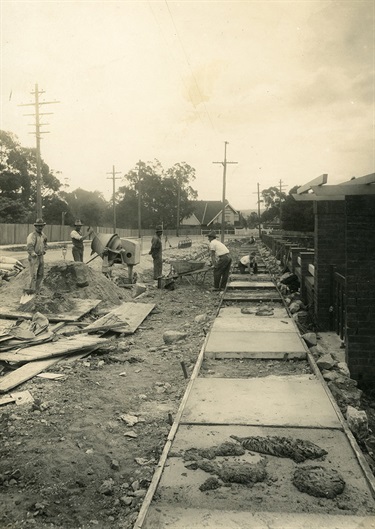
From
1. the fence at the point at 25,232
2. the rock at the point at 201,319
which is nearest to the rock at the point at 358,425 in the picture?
the rock at the point at 201,319

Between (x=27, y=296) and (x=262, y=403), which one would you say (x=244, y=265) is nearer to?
(x=27, y=296)

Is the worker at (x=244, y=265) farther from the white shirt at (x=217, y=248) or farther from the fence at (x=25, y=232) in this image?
the fence at (x=25, y=232)

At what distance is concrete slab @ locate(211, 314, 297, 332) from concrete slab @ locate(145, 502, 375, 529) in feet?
17.9

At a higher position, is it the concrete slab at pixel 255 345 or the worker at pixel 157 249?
the worker at pixel 157 249

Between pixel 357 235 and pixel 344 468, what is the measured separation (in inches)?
133

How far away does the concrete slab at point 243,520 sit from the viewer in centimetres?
284

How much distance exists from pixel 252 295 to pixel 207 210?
88.9 m

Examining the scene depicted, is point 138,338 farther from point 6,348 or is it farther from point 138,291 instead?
point 138,291

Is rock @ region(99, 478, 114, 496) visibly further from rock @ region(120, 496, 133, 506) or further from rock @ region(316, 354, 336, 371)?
rock @ region(316, 354, 336, 371)

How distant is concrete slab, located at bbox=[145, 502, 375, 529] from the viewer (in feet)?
9.30

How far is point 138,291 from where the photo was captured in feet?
46.6

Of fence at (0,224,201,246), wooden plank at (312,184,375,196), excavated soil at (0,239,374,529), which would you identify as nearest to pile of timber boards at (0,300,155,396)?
excavated soil at (0,239,374,529)

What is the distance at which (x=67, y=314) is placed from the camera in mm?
10125

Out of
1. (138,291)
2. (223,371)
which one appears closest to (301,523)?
(223,371)
